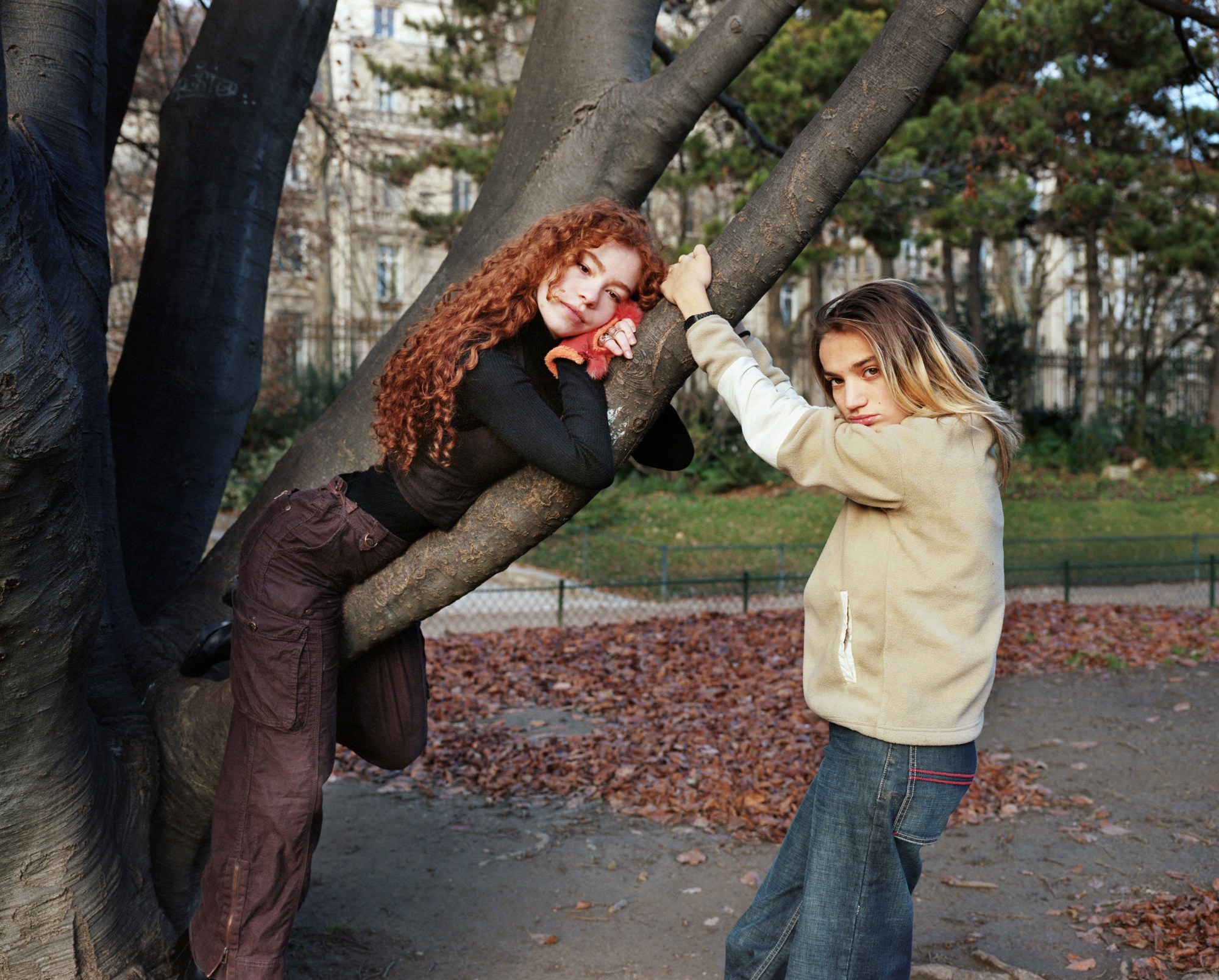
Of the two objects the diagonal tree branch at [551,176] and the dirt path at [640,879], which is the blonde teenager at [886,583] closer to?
the diagonal tree branch at [551,176]

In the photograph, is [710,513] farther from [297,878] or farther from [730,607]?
[297,878]

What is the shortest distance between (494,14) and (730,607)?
11828mm

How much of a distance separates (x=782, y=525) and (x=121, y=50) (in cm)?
1253

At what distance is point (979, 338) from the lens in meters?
22.0

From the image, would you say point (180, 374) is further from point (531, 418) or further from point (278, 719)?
point (531, 418)

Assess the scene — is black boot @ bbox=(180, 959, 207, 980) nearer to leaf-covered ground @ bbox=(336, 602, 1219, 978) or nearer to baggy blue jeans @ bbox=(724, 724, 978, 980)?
baggy blue jeans @ bbox=(724, 724, 978, 980)

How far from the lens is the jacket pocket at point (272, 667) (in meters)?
2.46

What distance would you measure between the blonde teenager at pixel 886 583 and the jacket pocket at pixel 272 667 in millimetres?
1130

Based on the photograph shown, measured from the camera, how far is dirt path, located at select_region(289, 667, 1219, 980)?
373 centimetres

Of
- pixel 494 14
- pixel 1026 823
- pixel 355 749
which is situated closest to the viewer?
pixel 355 749

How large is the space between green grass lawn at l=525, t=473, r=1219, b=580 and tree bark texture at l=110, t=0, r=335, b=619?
787 cm

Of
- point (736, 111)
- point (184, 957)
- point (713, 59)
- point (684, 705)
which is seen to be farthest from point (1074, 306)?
point (184, 957)

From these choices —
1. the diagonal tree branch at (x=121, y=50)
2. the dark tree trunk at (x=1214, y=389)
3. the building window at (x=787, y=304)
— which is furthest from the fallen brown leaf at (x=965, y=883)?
the dark tree trunk at (x=1214, y=389)

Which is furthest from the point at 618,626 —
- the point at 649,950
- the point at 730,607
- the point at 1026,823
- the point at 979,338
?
the point at 979,338
